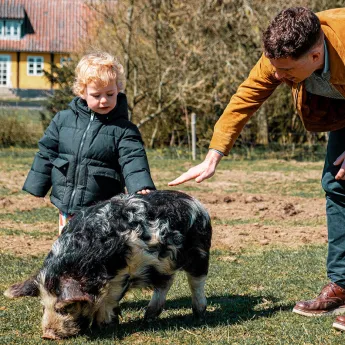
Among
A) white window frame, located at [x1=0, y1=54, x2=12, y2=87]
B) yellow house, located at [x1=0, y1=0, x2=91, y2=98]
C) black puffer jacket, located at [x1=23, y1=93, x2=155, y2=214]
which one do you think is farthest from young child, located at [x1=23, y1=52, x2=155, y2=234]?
white window frame, located at [x1=0, y1=54, x2=12, y2=87]

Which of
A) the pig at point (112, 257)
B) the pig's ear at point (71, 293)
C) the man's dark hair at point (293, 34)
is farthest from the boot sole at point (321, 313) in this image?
the man's dark hair at point (293, 34)

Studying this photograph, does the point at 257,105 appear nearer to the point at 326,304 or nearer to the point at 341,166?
the point at 341,166

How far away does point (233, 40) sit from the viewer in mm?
22359

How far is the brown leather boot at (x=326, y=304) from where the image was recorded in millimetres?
5898

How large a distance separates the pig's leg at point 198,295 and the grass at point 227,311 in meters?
0.07

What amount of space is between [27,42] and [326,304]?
5539 cm

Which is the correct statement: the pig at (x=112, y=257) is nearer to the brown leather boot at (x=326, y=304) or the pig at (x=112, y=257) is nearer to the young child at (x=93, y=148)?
the young child at (x=93, y=148)

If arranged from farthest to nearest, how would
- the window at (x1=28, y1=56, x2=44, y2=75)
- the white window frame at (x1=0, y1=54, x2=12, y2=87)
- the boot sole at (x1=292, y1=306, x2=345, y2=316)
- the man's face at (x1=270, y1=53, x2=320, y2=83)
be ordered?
1. the white window frame at (x1=0, y1=54, x2=12, y2=87)
2. the window at (x1=28, y1=56, x2=44, y2=75)
3. the boot sole at (x1=292, y1=306, x2=345, y2=316)
4. the man's face at (x1=270, y1=53, x2=320, y2=83)

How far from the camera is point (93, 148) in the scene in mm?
6094

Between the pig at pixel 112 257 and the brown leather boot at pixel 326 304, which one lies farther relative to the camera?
the brown leather boot at pixel 326 304

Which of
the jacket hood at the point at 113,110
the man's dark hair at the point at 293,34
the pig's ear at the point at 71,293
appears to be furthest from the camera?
the jacket hood at the point at 113,110

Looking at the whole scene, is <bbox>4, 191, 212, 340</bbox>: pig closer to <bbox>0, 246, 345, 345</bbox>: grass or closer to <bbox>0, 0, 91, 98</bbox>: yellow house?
<bbox>0, 246, 345, 345</bbox>: grass

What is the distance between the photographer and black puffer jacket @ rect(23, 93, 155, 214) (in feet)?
20.0

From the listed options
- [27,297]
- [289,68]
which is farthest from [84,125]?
[289,68]
